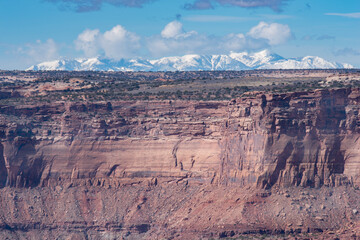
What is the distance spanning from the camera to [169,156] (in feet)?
304

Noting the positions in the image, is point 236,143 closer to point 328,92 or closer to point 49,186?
point 328,92

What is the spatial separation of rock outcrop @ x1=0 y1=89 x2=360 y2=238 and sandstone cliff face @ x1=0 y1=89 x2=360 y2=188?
0.09 metres

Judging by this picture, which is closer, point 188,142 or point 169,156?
point 188,142

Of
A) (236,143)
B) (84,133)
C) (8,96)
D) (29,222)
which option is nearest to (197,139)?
(236,143)

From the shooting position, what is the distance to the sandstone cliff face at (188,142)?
281 feet

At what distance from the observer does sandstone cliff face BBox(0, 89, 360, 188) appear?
85.6 meters

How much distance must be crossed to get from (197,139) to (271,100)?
30.7 ft

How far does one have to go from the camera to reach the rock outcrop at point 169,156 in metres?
85.5

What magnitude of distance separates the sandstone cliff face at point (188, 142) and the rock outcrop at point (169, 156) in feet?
0.30

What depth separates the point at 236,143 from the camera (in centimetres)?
8825

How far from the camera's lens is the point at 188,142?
92312 mm

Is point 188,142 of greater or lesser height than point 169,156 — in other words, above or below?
above

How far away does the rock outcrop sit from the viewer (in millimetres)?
85500

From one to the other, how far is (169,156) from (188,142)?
7.10 feet
